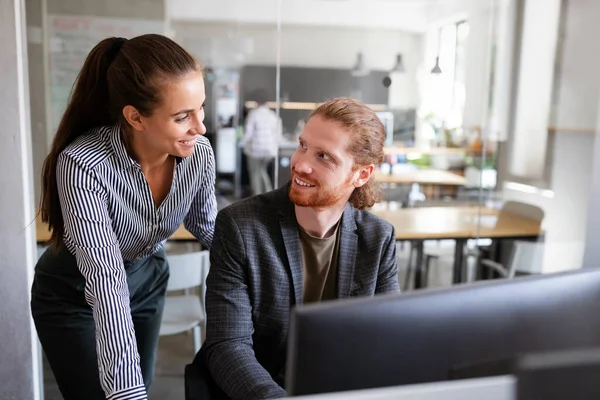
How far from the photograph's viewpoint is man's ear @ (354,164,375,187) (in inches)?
54.9

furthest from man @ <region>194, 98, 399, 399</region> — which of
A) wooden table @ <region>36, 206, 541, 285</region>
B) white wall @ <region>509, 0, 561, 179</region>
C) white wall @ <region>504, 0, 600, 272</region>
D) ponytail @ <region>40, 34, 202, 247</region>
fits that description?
white wall @ <region>509, 0, 561, 179</region>

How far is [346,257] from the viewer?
4.48 feet

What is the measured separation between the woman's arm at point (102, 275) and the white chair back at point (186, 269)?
1.28 meters

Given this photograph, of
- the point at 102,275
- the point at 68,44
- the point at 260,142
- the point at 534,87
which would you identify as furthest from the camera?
the point at 260,142

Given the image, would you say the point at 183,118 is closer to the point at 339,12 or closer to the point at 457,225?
the point at 457,225

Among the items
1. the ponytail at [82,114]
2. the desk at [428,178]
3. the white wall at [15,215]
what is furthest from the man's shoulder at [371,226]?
A: the desk at [428,178]

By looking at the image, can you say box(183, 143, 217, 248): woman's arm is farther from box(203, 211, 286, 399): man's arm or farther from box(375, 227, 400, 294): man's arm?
box(375, 227, 400, 294): man's arm

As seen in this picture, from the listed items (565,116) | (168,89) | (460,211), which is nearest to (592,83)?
(565,116)

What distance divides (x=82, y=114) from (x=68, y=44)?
235 cm

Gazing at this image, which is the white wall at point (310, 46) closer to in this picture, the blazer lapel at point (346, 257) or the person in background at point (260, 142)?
the person in background at point (260, 142)

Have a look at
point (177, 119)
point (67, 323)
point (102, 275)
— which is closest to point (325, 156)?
point (177, 119)

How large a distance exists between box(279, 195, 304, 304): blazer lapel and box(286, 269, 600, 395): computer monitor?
58 centimetres

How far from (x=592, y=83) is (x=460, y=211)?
1.17 metres

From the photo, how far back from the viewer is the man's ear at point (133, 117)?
1.31 metres
